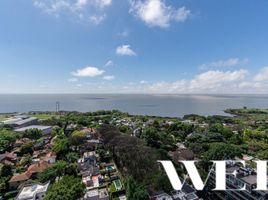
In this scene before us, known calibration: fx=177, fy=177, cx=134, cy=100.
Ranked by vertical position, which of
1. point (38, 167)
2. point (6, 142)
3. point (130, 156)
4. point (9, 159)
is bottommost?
point (9, 159)

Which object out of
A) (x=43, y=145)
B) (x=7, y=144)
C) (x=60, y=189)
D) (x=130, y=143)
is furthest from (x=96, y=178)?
(x=7, y=144)

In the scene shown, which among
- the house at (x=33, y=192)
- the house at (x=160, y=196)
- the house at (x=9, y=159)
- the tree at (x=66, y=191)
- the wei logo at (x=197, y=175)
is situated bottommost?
the house at (x=9, y=159)

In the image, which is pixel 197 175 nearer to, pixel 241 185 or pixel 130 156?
pixel 241 185

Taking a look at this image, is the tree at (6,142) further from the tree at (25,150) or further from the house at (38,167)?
the house at (38,167)

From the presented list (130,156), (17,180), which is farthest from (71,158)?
(130,156)

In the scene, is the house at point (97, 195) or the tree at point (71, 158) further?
the tree at point (71, 158)

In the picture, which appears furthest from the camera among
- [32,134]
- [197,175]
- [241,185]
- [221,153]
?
[32,134]

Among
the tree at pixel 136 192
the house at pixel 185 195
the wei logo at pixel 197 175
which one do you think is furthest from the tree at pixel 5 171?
the wei logo at pixel 197 175

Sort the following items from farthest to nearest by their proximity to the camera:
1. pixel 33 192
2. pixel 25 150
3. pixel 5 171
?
pixel 25 150 < pixel 5 171 < pixel 33 192

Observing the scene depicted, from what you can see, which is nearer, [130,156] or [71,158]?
[130,156]

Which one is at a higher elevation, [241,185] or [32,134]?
[241,185]

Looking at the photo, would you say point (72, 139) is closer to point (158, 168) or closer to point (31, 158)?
point (31, 158)
